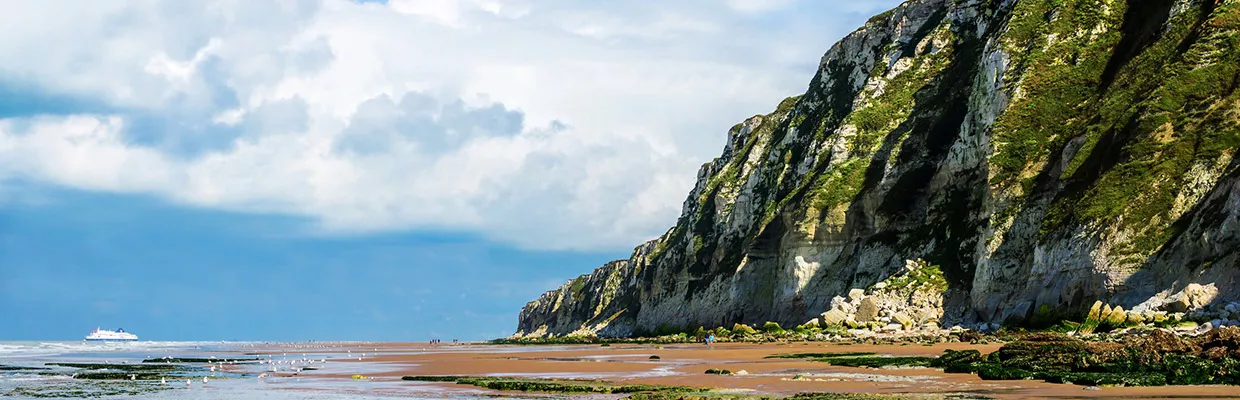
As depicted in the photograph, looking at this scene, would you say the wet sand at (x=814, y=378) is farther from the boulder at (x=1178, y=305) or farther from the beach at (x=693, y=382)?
the boulder at (x=1178, y=305)

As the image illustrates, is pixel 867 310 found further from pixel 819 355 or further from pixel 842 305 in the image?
pixel 819 355

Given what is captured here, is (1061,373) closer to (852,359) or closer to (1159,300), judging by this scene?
(852,359)

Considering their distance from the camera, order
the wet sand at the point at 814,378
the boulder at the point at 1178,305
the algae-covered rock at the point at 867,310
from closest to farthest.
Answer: the wet sand at the point at 814,378
the boulder at the point at 1178,305
the algae-covered rock at the point at 867,310

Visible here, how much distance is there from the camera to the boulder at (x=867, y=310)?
211 feet

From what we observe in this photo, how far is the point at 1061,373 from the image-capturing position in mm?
23953

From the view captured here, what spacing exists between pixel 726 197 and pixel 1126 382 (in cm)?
9041

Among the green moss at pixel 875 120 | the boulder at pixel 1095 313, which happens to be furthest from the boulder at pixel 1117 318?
the green moss at pixel 875 120

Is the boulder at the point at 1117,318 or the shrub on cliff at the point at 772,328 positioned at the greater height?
the shrub on cliff at the point at 772,328

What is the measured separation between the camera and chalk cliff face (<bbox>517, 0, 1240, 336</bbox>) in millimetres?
50438

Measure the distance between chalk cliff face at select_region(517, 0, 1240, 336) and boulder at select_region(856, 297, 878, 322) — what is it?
418cm

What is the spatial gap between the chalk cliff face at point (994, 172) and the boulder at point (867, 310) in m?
4.18

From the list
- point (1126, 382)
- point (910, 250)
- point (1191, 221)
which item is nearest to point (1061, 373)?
point (1126, 382)

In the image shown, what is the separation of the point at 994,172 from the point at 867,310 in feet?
38.8

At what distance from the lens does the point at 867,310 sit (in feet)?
212
